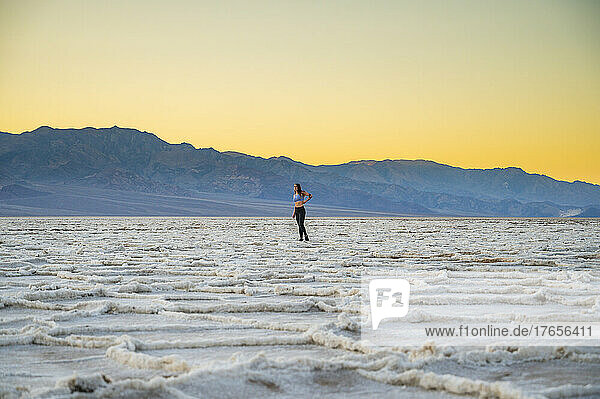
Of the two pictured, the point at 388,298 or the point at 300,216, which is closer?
the point at 388,298

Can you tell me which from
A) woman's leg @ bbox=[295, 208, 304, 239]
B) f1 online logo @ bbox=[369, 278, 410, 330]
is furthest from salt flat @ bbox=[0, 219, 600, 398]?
woman's leg @ bbox=[295, 208, 304, 239]

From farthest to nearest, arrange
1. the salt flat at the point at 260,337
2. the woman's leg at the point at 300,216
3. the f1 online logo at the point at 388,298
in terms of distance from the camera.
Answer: the woman's leg at the point at 300,216, the f1 online logo at the point at 388,298, the salt flat at the point at 260,337

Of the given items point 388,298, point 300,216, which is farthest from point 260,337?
point 300,216

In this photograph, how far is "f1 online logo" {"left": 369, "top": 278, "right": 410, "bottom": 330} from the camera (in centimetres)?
361

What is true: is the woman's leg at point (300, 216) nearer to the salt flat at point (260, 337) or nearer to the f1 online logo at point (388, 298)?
the salt flat at point (260, 337)

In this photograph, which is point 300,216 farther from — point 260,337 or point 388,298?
point 260,337

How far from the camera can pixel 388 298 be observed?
4.51 metres

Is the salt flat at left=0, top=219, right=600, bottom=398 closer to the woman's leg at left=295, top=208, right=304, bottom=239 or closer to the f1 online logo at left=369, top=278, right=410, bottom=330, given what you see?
the f1 online logo at left=369, top=278, right=410, bottom=330

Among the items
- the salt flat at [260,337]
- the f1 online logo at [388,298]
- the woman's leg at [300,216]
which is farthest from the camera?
the woman's leg at [300,216]

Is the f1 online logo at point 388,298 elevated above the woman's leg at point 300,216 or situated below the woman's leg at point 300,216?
below

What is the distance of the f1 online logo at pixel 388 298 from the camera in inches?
142

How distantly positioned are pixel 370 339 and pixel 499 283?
265cm

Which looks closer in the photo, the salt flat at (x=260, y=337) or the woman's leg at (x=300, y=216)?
the salt flat at (x=260, y=337)

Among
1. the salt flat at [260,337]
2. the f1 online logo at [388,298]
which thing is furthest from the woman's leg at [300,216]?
the f1 online logo at [388,298]
